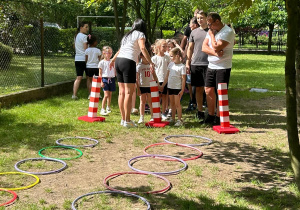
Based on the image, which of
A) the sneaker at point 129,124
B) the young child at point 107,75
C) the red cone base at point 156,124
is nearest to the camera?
the sneaker at point 129,124

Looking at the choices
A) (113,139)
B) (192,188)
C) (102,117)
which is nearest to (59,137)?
(113,139)

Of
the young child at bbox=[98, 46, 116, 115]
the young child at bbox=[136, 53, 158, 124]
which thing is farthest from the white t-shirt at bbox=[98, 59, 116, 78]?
the young child at bbox=[136, 53, 158, 124]

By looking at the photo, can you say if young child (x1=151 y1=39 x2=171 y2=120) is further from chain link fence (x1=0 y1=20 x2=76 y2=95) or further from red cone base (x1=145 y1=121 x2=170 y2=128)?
chain link fence (x1=0 y1=20 x2=76 y2=95)

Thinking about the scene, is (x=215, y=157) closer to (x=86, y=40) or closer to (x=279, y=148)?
(x=279, y=148)

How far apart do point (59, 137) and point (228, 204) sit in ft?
12.1

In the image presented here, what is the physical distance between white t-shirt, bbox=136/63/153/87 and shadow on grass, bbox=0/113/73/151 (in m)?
1.74

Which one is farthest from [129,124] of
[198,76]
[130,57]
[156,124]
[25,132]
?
[25,132]

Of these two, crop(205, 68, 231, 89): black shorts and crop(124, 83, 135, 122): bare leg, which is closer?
crop(124, 83, 135, 122): bare leg

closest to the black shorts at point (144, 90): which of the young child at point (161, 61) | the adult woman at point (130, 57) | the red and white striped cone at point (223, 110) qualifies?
the young child at point (161, 61)

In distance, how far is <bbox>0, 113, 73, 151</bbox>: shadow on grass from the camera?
6.74 m

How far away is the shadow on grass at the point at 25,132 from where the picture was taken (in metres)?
6.74

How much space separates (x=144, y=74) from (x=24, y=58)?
165 inches

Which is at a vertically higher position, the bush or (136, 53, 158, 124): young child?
the bush

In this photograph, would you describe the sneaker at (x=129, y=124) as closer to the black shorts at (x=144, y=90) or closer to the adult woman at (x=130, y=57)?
the adult woman at (x=130, y=57)
